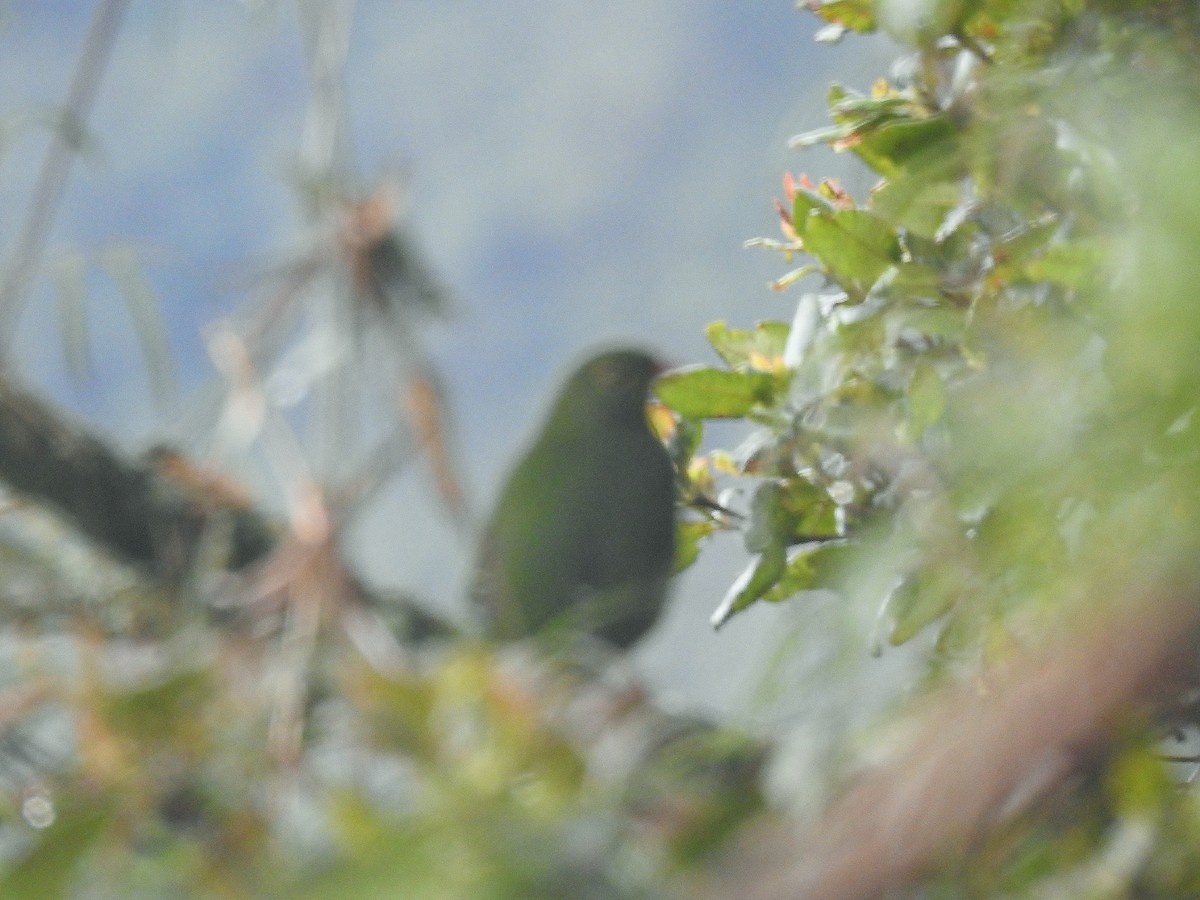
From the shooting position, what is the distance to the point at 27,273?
681 millimetres

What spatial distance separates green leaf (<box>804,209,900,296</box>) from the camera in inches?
35.2

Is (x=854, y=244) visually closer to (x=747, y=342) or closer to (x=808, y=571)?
(x=747, y=342)

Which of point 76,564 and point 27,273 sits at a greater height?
point 76,564

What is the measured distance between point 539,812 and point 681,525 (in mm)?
761

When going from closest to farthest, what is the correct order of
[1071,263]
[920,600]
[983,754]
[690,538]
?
[983,754] → [1071,263] → [920,600] → [690,538]

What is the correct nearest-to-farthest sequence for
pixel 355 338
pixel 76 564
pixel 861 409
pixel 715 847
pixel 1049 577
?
pixel 715 847
pixel 355 338
pixel 1049 577
pixel 861 409
pixel 76 564

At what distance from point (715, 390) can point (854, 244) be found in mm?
143

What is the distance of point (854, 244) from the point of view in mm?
902

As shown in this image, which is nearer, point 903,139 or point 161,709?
point 161,709

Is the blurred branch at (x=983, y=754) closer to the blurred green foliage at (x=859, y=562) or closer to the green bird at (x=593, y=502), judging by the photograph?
the blurred green foliage at (x=859, y=562)

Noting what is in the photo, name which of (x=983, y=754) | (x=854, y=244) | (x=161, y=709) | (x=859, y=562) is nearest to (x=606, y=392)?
(x=854, y=244)

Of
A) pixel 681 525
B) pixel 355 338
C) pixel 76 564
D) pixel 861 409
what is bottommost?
pixel 355 338

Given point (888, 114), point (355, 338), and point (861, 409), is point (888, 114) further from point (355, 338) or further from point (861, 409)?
point (355, 338)

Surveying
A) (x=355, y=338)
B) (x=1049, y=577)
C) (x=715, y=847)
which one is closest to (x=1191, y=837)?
(x=1049, y=577)
